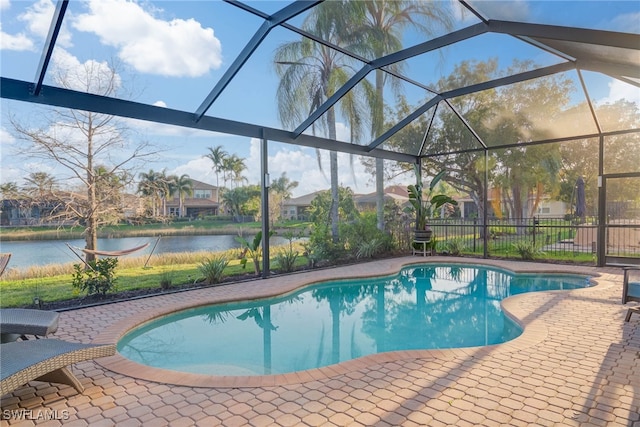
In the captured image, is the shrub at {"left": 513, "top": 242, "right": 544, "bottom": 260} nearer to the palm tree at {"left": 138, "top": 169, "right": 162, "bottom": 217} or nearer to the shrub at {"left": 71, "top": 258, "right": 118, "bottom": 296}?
the shrub at {"left": 71, "top": 258, "right": 118, "bottom": 296}

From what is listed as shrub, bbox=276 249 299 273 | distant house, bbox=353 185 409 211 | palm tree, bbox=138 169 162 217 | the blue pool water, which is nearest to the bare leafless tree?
palm tree, bbox=138 169 162 217

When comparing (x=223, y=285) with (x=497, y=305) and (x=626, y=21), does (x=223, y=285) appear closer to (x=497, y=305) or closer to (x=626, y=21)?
(x=497, y=305)

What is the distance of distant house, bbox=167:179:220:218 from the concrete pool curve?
37.3ft

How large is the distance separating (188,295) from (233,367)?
283cm

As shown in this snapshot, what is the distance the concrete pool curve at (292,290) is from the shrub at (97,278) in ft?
3.90

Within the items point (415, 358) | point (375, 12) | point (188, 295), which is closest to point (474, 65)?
point (375, 12)

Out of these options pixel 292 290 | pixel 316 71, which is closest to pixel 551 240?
pixel 316 71

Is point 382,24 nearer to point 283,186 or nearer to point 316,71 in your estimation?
point 316,71

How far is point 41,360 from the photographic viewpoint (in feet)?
8.75

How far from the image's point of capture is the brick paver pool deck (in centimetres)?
260

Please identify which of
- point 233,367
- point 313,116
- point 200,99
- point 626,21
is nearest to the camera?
point 626,21

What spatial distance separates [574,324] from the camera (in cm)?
477

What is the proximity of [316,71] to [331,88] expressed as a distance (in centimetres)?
66

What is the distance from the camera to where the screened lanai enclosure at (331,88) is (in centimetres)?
521
